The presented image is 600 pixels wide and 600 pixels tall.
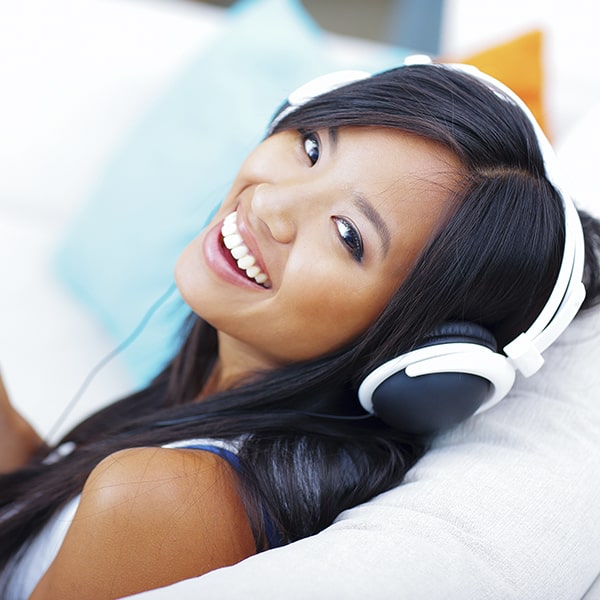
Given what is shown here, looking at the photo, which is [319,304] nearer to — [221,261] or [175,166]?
[221,261]

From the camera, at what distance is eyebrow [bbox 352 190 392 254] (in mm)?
878

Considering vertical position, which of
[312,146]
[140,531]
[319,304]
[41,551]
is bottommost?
[41,551]

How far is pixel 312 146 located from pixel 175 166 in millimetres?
671

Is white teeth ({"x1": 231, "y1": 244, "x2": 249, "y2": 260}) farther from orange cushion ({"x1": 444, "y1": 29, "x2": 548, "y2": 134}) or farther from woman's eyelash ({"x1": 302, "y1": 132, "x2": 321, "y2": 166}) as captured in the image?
orange cushion ({"x1": 444, "y1": 29, "x2": 548, "y2": 134})

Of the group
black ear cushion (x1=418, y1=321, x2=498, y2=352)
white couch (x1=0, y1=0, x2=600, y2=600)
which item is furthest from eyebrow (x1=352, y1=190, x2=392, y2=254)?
white couch (x1=0, y1=0, x2=600, y2=600)

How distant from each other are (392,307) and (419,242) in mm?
77

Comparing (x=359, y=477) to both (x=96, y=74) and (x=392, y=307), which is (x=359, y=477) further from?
(x=96, y=74)

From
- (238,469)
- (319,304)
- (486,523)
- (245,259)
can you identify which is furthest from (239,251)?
(486,523)

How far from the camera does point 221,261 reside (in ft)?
3.18

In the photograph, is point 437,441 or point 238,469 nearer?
point 238,469

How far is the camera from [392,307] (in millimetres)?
881

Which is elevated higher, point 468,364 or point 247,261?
point 247,261

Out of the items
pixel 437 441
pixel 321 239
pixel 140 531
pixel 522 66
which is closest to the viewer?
pixel 140 531

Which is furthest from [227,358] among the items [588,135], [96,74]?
[96,74]
